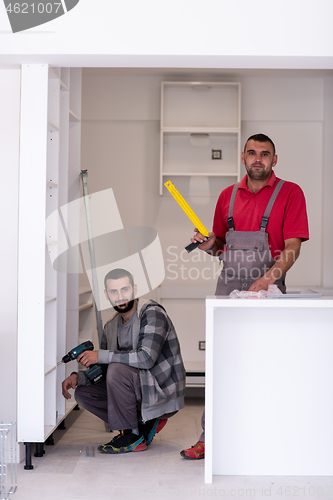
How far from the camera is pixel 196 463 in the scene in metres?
2.55

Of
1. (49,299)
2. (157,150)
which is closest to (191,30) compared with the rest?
(49,299)

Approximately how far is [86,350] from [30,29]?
61.9 inches

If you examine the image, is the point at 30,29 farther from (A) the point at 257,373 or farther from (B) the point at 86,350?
(A) the point at 257,373

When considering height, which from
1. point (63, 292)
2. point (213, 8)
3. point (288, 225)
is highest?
point (213, 8)

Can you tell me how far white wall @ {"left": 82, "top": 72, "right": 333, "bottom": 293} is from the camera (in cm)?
429

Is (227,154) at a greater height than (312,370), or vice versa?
(227,154)

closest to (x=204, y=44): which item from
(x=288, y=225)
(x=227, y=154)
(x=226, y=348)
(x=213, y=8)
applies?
(x=213, y=8)

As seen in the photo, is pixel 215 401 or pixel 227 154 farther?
pixel 227 154

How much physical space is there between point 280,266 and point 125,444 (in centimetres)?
120

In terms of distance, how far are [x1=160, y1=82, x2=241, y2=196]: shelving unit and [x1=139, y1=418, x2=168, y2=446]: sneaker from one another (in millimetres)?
1889

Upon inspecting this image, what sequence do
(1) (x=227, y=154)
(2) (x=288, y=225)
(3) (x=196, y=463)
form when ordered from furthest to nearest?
1. (1) (x=227, y=154)
2. (2) (x=288, y=225)
3. (3) (x=196, y=463)

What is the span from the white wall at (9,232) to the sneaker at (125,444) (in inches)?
20.3

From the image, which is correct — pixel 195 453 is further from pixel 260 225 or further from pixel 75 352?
pixel 260 225

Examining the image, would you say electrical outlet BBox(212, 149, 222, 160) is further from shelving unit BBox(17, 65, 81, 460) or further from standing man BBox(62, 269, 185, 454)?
shelving unit BBox(17, 65, 81, 460)
